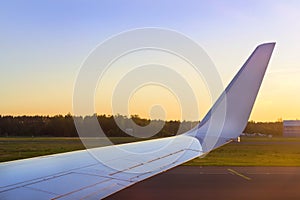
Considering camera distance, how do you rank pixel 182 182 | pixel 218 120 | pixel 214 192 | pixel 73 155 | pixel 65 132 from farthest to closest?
1. pixel 65 132
2. pixel 182 182
3. pixel 214 192
4. pixel 218 120
5. pixel 73 155

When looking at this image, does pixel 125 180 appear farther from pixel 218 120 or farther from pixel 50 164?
pixel 218 120

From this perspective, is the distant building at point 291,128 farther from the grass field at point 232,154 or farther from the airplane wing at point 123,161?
the airplane wing at point 123,161

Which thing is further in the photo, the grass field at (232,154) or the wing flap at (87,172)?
the grass field at (232,154)

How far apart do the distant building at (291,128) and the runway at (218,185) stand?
51.1 metres

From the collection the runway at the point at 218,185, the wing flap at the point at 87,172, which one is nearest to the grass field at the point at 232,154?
the runway at the point at 218,185

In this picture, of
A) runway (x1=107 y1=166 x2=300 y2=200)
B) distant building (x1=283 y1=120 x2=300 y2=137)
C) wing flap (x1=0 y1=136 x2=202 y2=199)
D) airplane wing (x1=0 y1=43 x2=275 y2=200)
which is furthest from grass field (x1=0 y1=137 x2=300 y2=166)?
distant building (x1=283 y1=120 x2=300 y2=137)

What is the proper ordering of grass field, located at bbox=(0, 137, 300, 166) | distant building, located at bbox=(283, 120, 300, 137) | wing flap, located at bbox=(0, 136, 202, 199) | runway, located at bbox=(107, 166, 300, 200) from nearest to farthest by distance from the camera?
wing flap, located at bbox=(0, 136, 202, 199)
runway, located at bbox=(107, 166, 300, 200)
grass field, located at bbox=(0, 137, 300, 166)
distant building, located at bbox=(283, 120, 300, 137)

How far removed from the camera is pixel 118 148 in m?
4.80

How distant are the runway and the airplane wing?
3.26 metres

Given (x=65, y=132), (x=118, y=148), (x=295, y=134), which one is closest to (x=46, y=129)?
(x=65, y=132)

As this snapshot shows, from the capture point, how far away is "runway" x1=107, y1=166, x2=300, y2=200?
8.43m

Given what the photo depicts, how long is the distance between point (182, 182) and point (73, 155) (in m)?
6.75

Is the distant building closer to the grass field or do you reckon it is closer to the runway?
the grass field

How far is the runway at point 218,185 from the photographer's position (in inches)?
332
